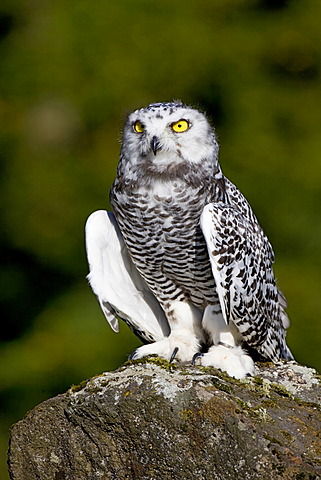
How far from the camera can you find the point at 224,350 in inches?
152

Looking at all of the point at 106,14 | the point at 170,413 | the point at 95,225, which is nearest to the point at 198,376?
the point at 170,413

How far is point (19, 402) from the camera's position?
6.93 metres

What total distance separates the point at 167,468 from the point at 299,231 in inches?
152

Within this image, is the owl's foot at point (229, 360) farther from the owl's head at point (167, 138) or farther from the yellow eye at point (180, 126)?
the yellow eye at point (180, 126)

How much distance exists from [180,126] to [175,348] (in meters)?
1.14

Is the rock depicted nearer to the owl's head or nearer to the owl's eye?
the owl's head

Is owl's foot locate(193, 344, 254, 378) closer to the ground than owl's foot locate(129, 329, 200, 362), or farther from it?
closer to the ground

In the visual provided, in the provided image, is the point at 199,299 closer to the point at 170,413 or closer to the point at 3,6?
the point at 170,413

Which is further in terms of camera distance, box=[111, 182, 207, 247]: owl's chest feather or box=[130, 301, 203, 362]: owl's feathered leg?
box=[130, 301, 203, 362]: owl's feathered leg

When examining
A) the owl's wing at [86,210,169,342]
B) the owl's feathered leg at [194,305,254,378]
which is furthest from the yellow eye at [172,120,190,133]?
the owl's feathered leg at [194,305,254,378]

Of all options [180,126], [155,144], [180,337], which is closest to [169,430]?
[180,337]

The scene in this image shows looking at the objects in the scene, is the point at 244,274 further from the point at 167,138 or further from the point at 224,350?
the point at 167,138

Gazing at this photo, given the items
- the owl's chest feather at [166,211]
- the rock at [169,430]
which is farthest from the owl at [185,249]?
the rock at [169,430]

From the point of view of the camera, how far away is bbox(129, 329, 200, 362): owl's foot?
400 centimetres
